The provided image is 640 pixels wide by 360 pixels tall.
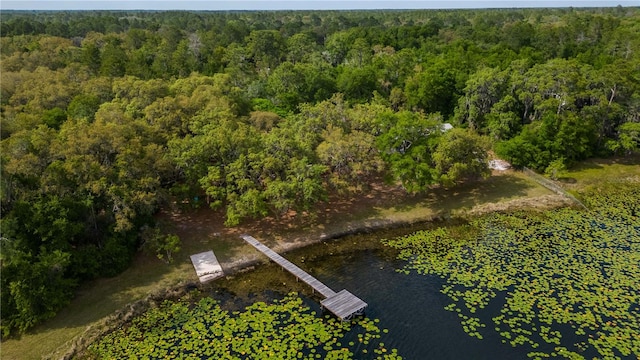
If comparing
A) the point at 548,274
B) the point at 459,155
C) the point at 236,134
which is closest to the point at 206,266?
the point at 236,134

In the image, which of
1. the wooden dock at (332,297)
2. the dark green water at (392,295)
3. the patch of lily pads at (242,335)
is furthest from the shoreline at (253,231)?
the wooden dock at (332,297)

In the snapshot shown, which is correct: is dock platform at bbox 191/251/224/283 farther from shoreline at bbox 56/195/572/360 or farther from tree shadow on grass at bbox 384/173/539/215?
tree shadow on grass at bbox 384/173/539/215

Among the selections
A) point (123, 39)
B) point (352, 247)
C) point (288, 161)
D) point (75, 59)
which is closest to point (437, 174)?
point (352, 247)

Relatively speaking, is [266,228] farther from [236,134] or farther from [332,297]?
[332,297]

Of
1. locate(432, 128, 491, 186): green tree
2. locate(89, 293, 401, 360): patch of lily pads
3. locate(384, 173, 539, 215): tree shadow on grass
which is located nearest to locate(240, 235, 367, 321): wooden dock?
locate(89, 293, 401, 360): patch of lily pads

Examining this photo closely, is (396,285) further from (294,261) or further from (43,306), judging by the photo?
(43,306)

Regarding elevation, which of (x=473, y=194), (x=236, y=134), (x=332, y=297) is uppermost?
(x=236, y=134)

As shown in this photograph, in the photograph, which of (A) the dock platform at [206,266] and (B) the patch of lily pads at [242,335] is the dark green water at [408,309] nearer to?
(B) the patch of lily pads at [242,335]
